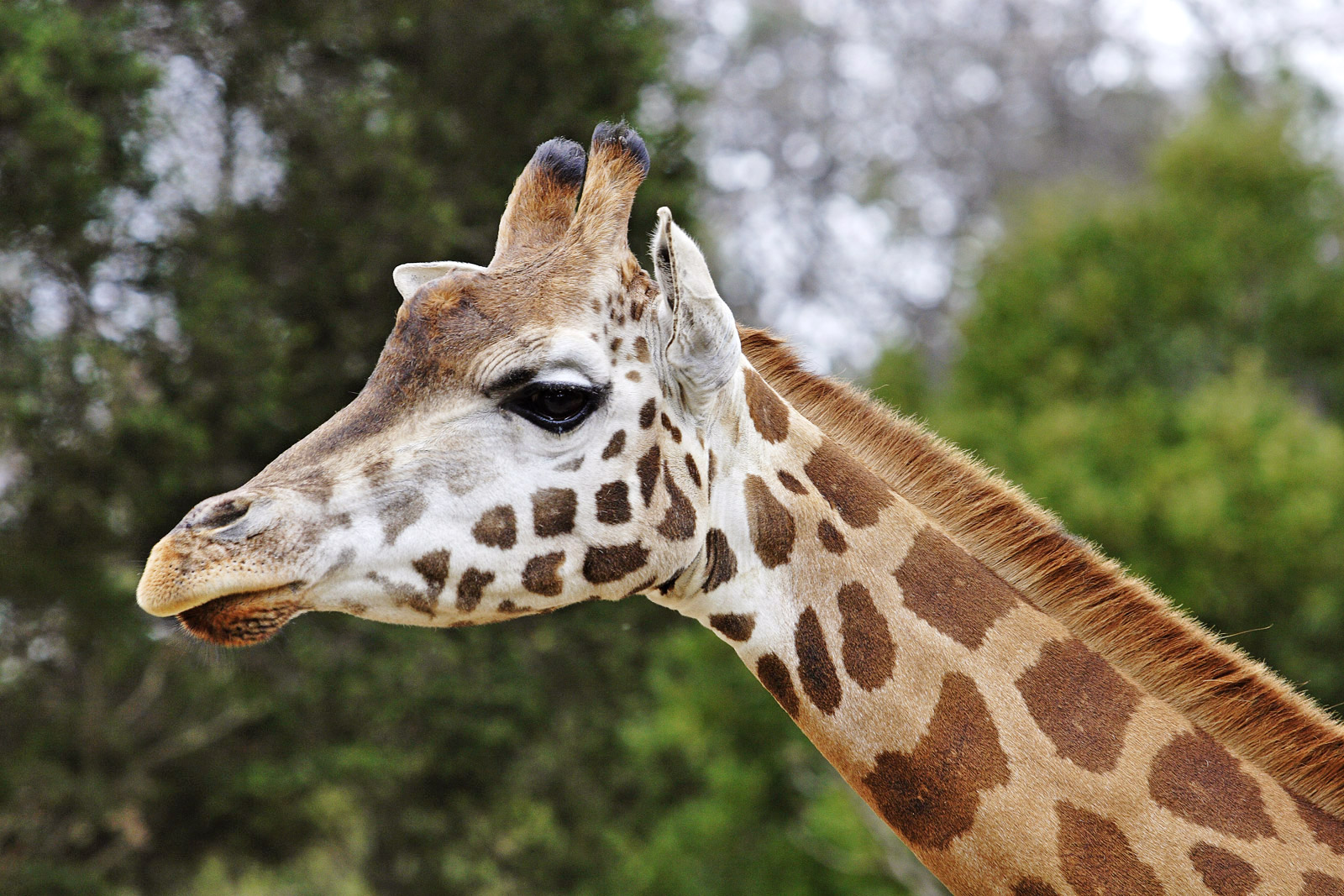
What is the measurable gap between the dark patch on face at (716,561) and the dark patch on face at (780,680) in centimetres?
27

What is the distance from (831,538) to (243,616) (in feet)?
5.54

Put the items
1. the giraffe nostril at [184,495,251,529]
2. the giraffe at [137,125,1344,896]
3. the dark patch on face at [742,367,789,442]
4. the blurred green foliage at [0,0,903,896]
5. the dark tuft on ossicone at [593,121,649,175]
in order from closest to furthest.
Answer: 1. the giraffe nostril at [184,495,251,529]
2. the giraffe at [137,125,1344,896]
3. the dark patch on face at [742,367,789,442]
4. the dark tuft on ossicone at [593,121,649,175]
5. the blurred green foliage at [0,0,903,896]

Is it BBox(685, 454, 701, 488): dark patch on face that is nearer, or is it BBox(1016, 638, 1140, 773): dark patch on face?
BBox(1016, 638, 1140, 773): dark patch on face

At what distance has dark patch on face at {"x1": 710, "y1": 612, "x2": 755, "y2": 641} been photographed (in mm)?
3533

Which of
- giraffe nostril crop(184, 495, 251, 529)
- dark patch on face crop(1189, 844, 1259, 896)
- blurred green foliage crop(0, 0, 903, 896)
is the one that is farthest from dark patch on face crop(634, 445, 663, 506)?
blurred green foliage crop(0, 0, 903, 896)

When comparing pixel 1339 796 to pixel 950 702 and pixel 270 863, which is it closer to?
pixel 950 702

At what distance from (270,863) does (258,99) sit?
30.5 feet

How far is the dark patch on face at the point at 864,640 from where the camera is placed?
3400mm

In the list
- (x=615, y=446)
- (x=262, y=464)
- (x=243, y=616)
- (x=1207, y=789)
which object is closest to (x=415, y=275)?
(x=615, y=446)

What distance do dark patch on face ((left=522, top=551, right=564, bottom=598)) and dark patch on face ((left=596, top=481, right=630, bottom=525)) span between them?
0.54 feet

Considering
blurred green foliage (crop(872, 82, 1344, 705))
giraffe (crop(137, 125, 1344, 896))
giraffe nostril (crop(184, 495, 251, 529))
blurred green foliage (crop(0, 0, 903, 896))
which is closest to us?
giraffe nostril (crop(184, 495, 251, 529))

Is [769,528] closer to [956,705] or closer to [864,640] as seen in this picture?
A: [864,640]

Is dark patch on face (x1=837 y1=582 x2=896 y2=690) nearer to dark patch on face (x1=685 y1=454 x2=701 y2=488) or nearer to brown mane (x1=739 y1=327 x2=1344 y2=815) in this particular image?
brown mane (x1=739 y1=327 x2=1344 y2=815)

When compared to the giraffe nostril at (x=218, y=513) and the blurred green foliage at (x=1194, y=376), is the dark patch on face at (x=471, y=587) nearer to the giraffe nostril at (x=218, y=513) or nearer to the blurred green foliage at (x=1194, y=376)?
the giraffe nostril at (x=218, y=513)
